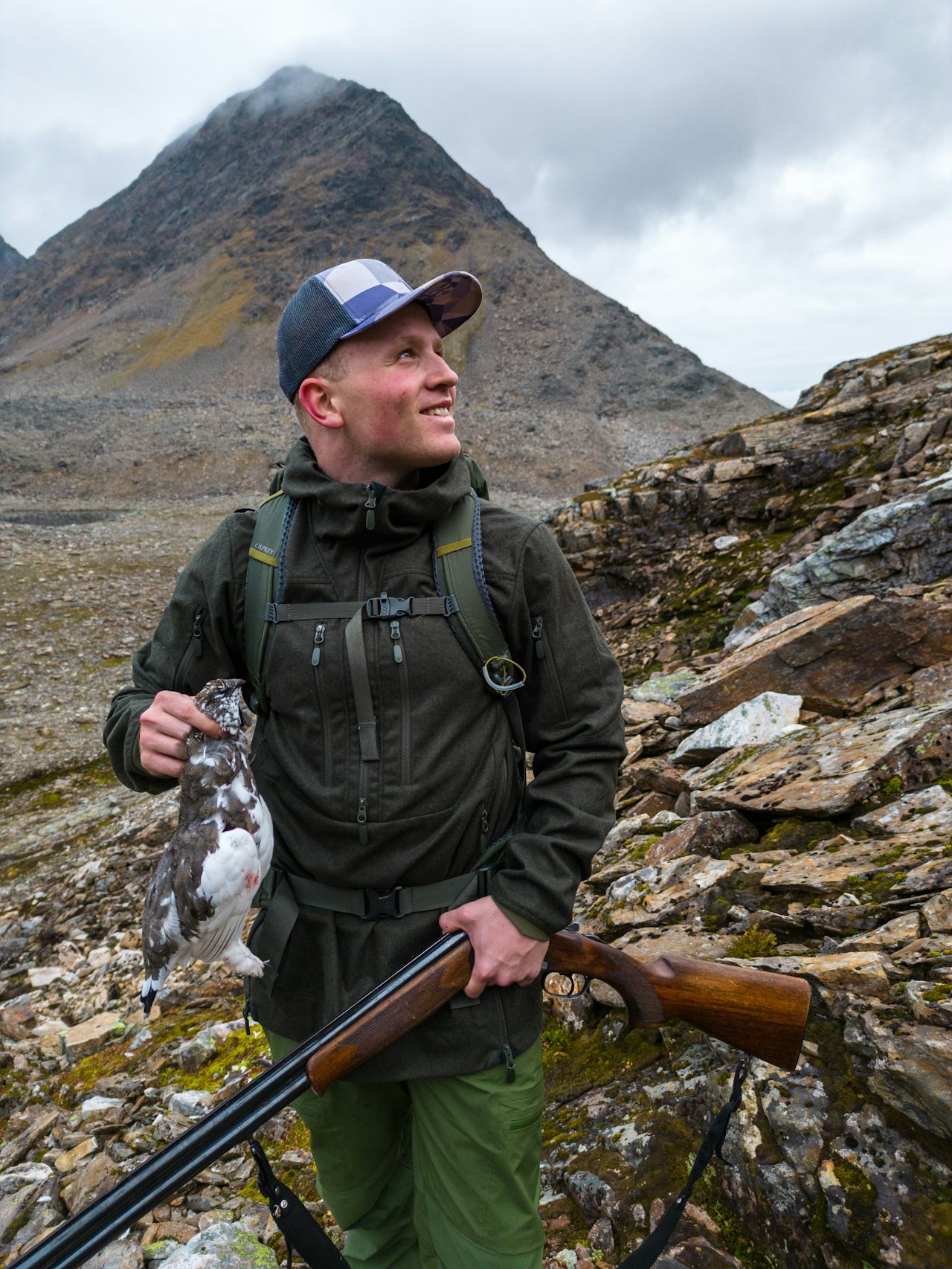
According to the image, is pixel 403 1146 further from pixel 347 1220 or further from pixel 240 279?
pixel 240 279

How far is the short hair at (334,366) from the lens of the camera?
2334 millimetres

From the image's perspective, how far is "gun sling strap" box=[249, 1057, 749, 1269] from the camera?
8.12 feet

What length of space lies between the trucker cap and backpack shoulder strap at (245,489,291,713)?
1.49 ft

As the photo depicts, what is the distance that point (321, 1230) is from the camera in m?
2.73

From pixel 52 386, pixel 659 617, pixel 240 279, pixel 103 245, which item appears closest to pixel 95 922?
pixel 659 617

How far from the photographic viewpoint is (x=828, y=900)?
3479 mm

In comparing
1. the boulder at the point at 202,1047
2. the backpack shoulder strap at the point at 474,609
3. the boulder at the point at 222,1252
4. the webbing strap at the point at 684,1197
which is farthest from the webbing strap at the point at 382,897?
the boulder at the point at 202,1047

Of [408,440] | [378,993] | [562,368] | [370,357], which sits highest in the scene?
[562,368]

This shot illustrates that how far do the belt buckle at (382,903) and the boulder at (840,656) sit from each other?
4752 mm

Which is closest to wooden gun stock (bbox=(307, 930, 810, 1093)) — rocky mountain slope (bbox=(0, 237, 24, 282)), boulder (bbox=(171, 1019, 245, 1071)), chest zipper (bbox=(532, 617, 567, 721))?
chest zipper (bbox=(532, 617, 567, 721))

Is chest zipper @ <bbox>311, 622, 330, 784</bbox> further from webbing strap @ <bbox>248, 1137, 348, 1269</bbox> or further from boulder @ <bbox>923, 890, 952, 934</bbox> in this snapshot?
boulder @ <bbox>923, 890, 952, 934</bbox>

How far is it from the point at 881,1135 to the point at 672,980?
2.73 feet

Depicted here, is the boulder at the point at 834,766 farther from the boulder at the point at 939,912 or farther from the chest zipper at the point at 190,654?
the chest zipper at the point at 190,654

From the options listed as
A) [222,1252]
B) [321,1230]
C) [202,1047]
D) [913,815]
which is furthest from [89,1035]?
[913,815]
